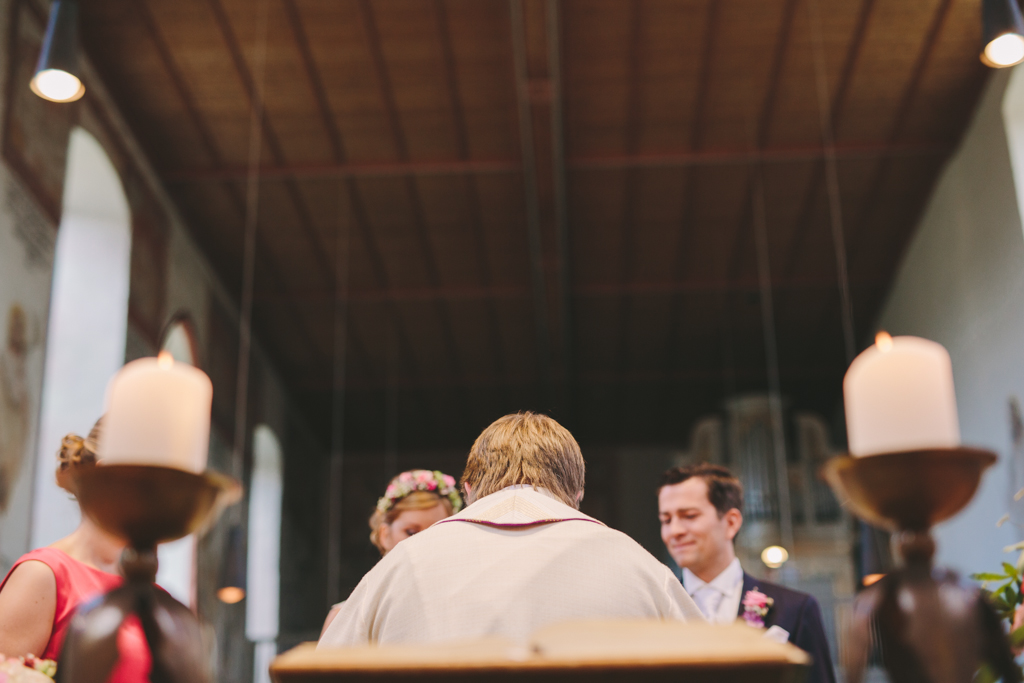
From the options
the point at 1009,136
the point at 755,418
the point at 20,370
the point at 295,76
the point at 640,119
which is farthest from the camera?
the point at 755,418

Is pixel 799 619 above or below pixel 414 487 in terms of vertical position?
below


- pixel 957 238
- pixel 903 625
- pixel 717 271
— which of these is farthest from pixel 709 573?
pixel 717 271

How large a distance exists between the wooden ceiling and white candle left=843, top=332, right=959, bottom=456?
18.6 feet

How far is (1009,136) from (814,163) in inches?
88.7

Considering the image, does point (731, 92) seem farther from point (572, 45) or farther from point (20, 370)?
point (20, 370)

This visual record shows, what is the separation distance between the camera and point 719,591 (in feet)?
13.5

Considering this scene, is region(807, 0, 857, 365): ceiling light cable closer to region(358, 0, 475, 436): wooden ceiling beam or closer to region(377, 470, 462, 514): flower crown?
region(358, 0, 475, 436): wooden ceiling beam

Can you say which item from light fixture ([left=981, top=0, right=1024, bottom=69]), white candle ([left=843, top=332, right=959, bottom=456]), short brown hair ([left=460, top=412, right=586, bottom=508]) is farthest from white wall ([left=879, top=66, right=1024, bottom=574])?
white candle ([left=843, top=332, right=959, bottom=456])

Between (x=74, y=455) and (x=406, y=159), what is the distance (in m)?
7.93

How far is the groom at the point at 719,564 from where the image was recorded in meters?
3.73

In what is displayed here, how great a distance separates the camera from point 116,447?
120 cm

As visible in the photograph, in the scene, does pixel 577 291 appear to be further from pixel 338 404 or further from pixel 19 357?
pixel 19 357

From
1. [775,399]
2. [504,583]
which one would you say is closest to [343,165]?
[775,399]

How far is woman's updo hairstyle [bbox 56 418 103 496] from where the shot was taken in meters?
2.56
